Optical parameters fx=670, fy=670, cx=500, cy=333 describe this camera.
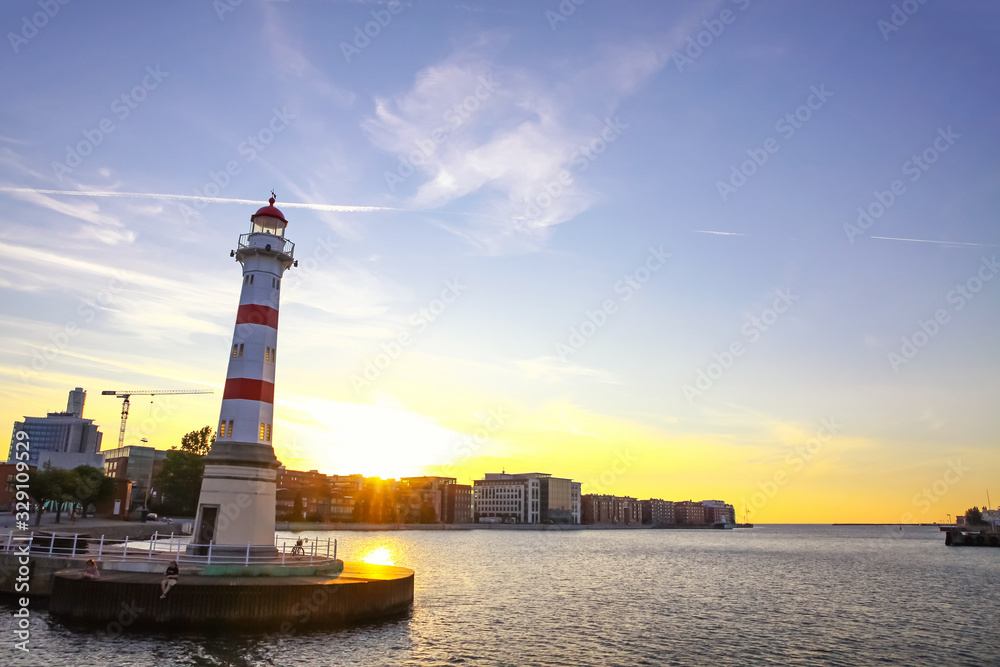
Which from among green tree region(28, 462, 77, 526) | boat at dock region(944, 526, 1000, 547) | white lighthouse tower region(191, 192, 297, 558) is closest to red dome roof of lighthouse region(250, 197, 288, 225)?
white lighthouse tower region(191, 192, 297, 558)

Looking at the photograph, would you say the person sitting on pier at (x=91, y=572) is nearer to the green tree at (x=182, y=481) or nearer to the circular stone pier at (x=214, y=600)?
the circular stone pier at (x=214, y=600)

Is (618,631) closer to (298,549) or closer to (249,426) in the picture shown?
(298,549)

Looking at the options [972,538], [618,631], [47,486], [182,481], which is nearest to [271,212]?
[618,631]

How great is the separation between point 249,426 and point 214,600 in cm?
1014

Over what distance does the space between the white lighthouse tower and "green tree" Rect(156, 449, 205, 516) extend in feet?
338

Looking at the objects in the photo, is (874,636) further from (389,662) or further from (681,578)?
(681,578)

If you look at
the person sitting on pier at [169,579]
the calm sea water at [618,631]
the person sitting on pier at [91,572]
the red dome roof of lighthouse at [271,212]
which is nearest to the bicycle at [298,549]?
Result: the calm sea water at [618,631]

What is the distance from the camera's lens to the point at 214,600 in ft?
97.5

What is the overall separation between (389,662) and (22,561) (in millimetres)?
23271

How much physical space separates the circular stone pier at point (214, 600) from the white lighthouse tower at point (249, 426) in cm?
341

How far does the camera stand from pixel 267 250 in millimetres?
39469

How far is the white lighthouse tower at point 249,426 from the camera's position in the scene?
36.1m

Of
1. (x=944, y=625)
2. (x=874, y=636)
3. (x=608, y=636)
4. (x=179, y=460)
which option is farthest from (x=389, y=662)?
(x=179, y=460)

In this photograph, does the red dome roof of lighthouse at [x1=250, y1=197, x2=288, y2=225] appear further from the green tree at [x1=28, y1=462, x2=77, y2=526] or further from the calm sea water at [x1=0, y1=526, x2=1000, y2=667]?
the green tree at [x1=28, y1=462, x2=77, y2=526]
